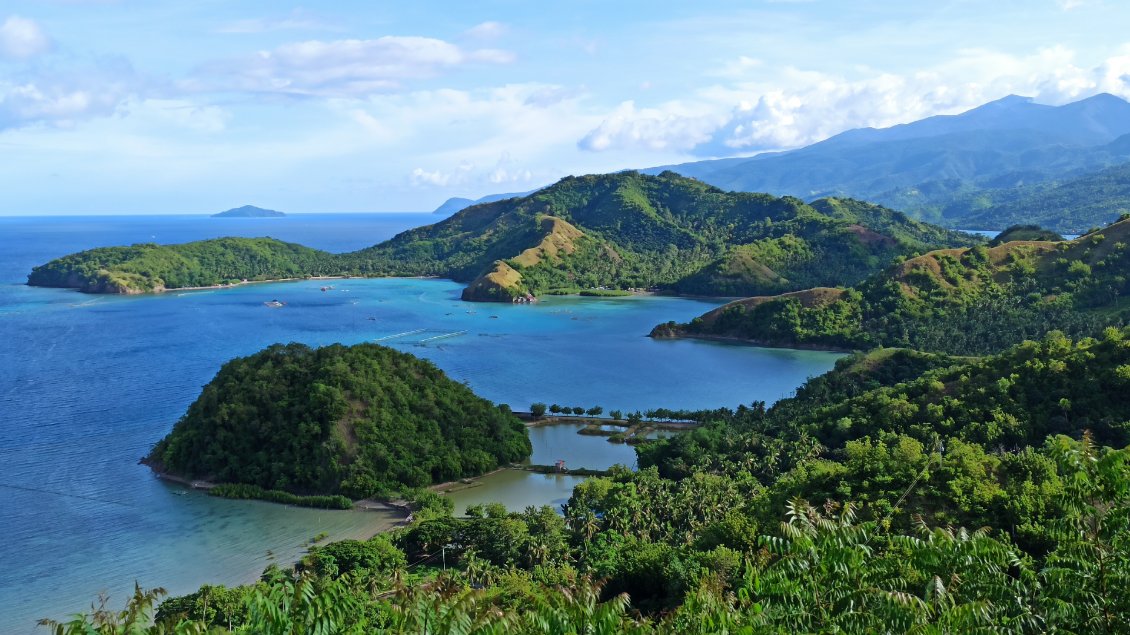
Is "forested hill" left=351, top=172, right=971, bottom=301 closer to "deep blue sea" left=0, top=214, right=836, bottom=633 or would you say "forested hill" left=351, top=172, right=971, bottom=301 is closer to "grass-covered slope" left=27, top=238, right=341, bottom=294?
"deep blue sea" left=0, top=214, right=836, bottom=633

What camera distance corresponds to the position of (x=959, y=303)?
76.4m

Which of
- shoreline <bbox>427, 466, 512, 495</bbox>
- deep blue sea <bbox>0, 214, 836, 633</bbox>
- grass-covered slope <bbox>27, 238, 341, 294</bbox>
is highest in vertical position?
grass-covered slope <bbox>27, 238, 341, 294</bbox>

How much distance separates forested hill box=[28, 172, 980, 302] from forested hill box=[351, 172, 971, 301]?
30cm

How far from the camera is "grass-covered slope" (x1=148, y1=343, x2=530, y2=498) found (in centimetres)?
3947

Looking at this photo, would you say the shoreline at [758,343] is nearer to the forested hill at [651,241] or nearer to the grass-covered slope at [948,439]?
the forested hill at [651,241]

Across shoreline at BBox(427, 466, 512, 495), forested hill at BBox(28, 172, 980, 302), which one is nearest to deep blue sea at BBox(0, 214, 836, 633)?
shoreline at BBox(427, 466, 512, 495)

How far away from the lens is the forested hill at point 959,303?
227 ft

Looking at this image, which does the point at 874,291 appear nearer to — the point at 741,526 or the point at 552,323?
the point at 552,323

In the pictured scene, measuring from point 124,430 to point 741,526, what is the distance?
39.9 meters

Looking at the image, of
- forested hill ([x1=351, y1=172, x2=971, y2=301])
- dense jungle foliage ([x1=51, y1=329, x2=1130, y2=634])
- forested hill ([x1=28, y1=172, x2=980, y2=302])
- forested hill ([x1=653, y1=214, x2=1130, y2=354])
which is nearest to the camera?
dense jungle foliage ([x1=51, y1=329, x2=1130, y2=634])

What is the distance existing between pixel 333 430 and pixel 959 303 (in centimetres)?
6049

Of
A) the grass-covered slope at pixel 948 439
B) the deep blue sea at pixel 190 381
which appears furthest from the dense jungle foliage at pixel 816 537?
the deep blue sea at pixel 190 381

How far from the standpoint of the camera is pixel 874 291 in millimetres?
81312

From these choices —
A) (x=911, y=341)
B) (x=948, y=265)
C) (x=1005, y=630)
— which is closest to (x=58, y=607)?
(x=1005, y=630)
